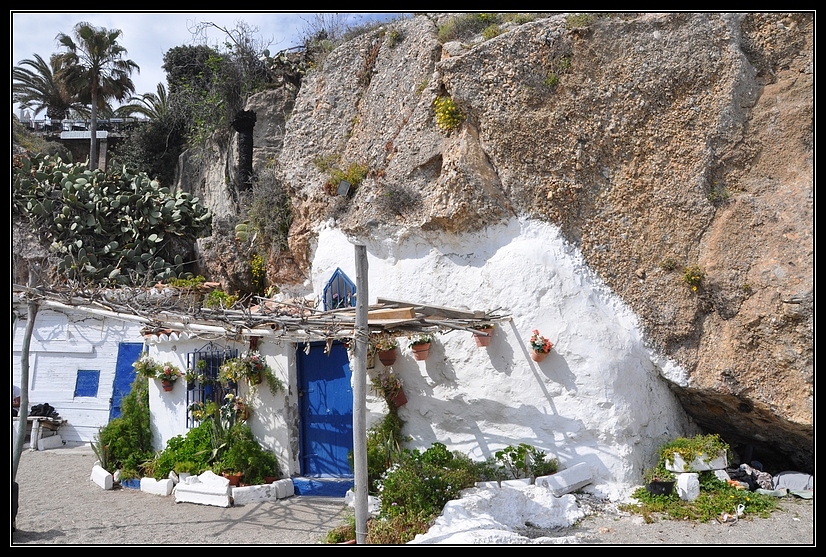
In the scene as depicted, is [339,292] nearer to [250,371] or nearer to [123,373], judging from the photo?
[250,371]

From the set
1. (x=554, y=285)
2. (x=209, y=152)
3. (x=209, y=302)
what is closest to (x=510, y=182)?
(x=554, y=285)

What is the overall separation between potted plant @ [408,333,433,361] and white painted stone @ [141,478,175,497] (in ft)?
12.7

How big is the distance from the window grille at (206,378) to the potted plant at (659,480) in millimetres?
5860

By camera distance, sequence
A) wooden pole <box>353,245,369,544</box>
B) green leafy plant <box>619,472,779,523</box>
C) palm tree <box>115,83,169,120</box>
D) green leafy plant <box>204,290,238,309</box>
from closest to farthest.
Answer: wooden pole <box>353,245,369,544</box> < green leafy plant <box>619,472,779,523</box> < green leafy plant <box>204,290,238,309</box> < palm tree <box>115,83,169,120</box>

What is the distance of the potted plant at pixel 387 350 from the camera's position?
9.31m

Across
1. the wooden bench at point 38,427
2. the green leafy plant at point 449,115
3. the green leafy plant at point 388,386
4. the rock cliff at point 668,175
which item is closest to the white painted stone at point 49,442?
the wooden bench at point 38,427

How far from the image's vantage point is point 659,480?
8.25m

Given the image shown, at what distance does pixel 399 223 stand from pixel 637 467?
472 centimetres

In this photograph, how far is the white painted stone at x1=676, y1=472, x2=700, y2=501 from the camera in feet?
26.2

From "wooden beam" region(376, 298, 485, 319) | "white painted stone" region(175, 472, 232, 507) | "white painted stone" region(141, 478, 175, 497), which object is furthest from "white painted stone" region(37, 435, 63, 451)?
"wooden beam" region(376, 298, 485, 319)

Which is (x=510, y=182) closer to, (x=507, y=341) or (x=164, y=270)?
(x=507, y=341)

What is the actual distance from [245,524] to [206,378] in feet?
8.82

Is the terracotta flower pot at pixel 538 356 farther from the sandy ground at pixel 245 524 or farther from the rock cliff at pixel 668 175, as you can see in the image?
the sandy ground at pixel 245 524

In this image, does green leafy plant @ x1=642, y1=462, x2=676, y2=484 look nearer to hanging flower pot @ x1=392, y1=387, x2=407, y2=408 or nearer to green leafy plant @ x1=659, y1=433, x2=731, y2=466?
green leafy plant @ x1=659, y1=433, x2=731, y2=466
